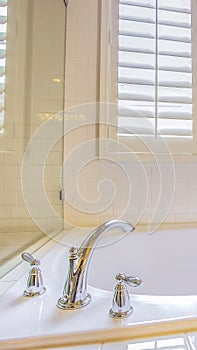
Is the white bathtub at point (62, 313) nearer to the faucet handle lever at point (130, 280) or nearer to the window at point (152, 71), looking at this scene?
the faucet handle lever at point (130, 280)

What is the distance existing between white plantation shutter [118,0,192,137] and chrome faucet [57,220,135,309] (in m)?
0.88

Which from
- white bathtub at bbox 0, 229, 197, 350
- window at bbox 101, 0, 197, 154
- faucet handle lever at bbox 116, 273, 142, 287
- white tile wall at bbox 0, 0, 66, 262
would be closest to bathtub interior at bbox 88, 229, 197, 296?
white bathtub at bbox 0, 229, 197, 350

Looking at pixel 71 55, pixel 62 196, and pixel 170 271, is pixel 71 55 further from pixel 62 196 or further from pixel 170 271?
pixel 170 271

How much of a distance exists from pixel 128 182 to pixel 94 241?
2.62 ft

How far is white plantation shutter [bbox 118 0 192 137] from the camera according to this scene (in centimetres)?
143

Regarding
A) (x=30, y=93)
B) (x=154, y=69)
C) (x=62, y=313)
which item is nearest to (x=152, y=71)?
(x=154, y=69)

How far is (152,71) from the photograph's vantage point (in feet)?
4.78

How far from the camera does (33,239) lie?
3.64ft

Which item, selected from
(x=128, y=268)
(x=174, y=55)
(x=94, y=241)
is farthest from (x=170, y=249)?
(x=174, y=55)

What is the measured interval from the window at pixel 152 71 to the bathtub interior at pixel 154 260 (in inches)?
19.4

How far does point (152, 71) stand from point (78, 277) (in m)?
1.25

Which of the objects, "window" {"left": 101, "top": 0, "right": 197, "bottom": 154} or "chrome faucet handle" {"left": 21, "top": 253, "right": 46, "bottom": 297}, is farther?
"window" {"left": 101, "top": 0, "right": 197, "bottom": 154}

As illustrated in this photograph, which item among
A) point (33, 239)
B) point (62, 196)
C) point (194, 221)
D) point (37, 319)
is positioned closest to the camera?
point (37, 319)

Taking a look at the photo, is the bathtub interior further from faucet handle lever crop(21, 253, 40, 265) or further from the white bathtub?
faucet handle lever crop(21, 253, 40, 265)
